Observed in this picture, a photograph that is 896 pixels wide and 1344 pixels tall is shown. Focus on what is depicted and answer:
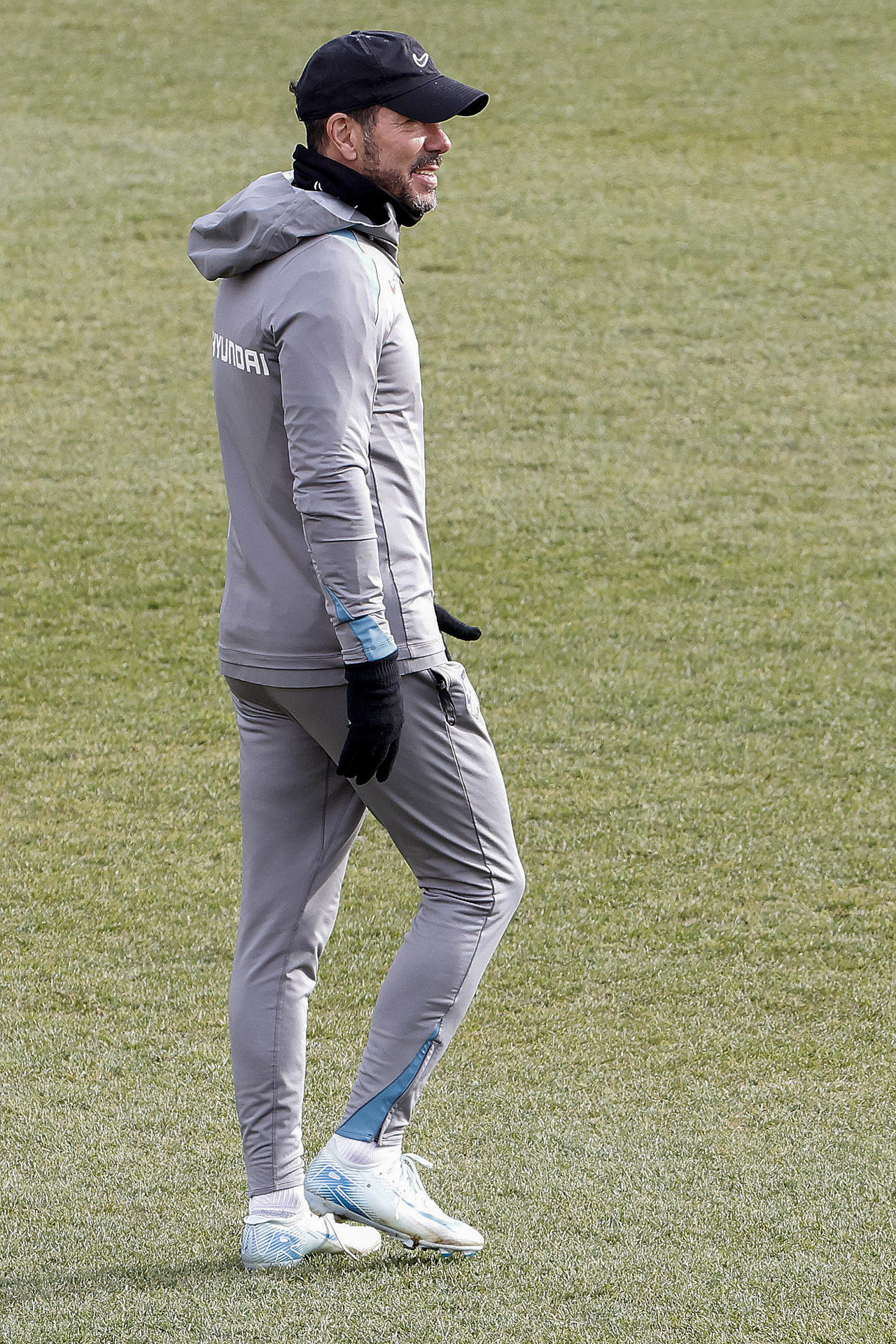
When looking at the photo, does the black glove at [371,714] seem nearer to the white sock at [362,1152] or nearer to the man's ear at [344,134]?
the white sock at [362,1152]

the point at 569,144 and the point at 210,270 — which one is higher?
the point at 569,144

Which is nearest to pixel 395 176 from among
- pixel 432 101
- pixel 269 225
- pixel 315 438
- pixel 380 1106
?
pixel 432 101

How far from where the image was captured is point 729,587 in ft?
26.8

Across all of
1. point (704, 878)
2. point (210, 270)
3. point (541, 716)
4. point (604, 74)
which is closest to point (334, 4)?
point (604, 74)

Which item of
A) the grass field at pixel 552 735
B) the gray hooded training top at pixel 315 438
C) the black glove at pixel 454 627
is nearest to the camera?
the gray hooded training top at pixel 315 438

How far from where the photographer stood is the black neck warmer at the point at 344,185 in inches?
112

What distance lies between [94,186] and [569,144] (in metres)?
4.68

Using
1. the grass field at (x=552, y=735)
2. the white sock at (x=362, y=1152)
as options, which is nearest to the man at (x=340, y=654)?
the white sock at (x=362, y=1152)

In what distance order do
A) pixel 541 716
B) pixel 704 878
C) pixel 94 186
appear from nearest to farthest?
pixel 704 878 → pixel 541 716 → pixel 94 186

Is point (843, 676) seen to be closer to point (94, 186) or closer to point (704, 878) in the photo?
point (704, 878)

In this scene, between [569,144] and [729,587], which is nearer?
[729,587]

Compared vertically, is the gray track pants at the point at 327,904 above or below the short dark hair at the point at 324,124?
below

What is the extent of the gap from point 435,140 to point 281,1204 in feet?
6.37

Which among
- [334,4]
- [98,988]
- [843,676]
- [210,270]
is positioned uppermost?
[334,4]
